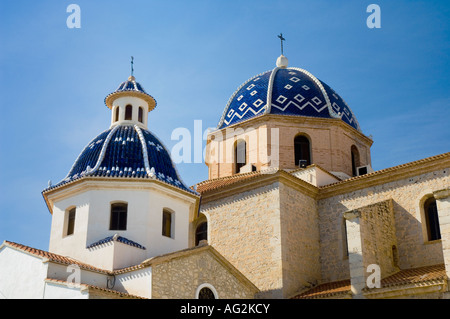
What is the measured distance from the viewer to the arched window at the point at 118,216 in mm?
14367

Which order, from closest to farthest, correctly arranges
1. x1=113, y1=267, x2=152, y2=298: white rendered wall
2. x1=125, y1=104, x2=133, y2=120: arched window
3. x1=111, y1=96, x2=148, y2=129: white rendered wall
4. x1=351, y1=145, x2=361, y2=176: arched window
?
x1=113, y1=267, x2=152, y2=298: white rendered wall
x1=111, y1=96, x2=148, y2=129: white rendered wall
x1=125, y1=104, x2=133, y2=120: arched window
x1=351, y1=145, x2=361, y2=176: arched window

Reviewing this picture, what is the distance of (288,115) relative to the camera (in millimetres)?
20312

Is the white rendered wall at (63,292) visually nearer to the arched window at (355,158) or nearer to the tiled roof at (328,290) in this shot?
the tiled roof at (328,290)

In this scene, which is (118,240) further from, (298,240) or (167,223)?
(298,240)

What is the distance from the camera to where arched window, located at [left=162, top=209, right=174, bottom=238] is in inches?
591

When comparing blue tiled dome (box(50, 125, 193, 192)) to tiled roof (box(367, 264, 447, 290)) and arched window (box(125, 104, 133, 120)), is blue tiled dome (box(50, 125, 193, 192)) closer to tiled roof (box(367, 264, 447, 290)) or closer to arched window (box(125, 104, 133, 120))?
arched window (box(125, 104, 133, 120))

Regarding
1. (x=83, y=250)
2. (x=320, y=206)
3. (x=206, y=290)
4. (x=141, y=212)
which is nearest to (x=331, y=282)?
(x=320, y=206)

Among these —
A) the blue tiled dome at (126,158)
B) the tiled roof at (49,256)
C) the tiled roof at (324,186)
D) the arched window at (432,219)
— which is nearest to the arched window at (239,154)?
the tiled roof at (324,186)

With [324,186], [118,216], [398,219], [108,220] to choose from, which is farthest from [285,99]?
[108,220]

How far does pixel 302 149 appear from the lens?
20141 mm

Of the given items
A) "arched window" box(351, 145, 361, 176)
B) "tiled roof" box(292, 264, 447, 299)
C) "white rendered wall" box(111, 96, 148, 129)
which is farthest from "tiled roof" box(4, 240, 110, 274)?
"arched window" box(351, 145, 361, 176)

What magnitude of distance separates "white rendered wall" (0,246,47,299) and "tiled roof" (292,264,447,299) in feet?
21.8
